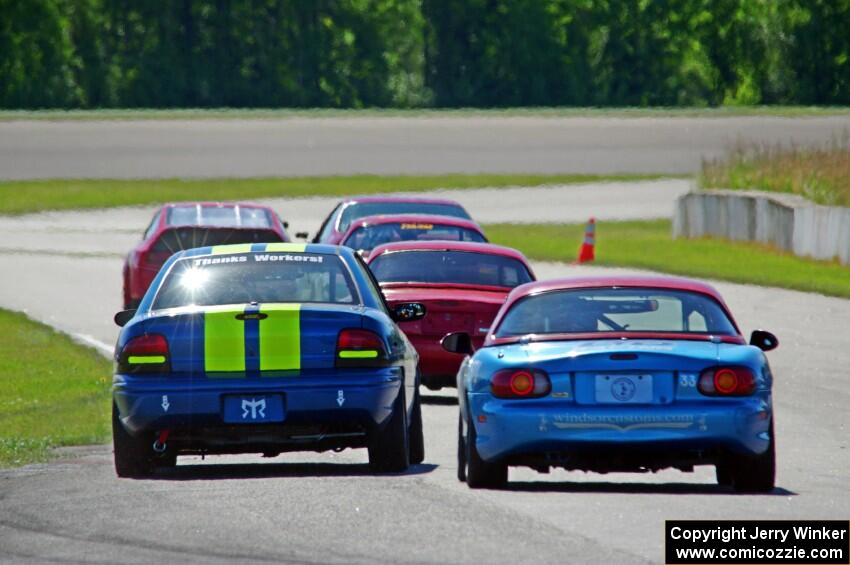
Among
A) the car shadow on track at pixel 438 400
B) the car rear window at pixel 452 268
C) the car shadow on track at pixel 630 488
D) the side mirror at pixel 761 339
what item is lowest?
the car shadow on track at pixel 438 400

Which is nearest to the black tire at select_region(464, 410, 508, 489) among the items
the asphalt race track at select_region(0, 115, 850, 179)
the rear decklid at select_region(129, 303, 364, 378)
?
the rear decklid at select_region(129, 303, 364, 378)

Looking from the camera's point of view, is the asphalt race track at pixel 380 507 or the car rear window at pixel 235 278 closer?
the asphalt race track at pixel 380 507

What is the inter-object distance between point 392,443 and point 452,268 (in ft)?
20.0

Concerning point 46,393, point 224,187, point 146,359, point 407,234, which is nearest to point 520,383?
point 146,359

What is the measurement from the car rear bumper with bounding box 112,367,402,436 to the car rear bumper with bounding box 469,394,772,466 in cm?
114

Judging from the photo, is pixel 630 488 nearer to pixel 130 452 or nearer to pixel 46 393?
pixel 130 452

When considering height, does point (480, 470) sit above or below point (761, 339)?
below

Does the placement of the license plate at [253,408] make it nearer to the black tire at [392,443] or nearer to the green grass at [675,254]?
the black tire at [392,443]

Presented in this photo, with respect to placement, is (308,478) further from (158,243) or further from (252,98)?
(252,98)

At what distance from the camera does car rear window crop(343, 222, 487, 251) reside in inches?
885

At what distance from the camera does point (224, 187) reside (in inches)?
2516

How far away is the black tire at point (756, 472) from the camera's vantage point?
37.5 ft

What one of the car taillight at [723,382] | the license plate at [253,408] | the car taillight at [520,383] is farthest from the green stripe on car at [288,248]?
the car taillight at [723,382]

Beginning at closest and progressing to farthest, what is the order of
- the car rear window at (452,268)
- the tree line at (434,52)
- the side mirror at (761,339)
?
the side mirror at (761,339) → the car rear window at (452,268) → the tree line at (434,52)
